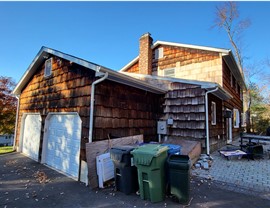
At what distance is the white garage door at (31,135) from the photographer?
777 cm

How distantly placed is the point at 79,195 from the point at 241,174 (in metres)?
4.62

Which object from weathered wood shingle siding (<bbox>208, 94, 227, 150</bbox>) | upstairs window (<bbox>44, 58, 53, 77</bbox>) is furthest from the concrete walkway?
upstairs window (<bbox>44, 58, 53, 77</bbox>)

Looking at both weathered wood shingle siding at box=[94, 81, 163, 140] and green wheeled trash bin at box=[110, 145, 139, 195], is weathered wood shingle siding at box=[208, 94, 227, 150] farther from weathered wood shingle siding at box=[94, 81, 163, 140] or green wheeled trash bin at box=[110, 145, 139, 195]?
green wheeled trash bin at box=[110, 145, 139, 195]

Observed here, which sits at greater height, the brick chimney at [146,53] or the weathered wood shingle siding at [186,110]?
the brick chimney at [146,53]

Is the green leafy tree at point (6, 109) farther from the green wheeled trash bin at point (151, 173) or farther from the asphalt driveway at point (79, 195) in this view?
the green wheeled trash bin at point (151, 173)

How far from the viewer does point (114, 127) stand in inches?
226

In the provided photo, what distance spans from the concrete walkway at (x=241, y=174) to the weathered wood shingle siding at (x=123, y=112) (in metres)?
2.56

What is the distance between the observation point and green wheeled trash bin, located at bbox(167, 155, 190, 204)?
3555 millimetres

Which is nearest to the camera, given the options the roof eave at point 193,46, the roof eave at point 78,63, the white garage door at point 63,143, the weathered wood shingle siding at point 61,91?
the roof eave at point 78,63

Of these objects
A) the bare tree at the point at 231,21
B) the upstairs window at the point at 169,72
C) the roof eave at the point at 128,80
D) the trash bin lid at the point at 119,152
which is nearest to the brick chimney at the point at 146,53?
the upstairs window at the point at 169,72

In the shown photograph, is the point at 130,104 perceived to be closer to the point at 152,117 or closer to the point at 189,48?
the point at 152,117

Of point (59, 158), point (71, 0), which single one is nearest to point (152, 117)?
point (59, 158)

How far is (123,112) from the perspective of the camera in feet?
20.2

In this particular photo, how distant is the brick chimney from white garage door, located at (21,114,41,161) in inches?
274
